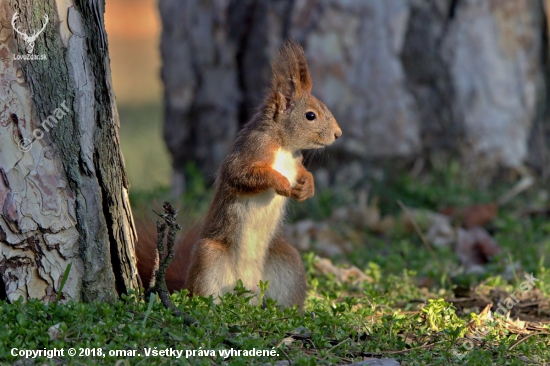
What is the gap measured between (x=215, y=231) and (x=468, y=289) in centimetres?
147

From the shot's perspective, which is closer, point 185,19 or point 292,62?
point 292,62

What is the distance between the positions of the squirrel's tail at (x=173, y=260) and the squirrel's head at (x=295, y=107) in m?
0.77

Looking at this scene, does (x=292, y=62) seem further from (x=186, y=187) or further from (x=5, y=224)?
(x=186, y=187)

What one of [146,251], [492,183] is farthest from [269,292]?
[492,183]

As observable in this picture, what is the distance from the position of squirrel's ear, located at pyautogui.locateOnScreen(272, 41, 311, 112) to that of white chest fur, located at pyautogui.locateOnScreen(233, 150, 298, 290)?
0.97ft

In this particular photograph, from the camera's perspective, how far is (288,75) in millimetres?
3596

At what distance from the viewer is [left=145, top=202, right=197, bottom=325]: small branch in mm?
2670

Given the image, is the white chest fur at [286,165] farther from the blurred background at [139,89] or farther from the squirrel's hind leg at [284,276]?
the blurred background at [139,89]

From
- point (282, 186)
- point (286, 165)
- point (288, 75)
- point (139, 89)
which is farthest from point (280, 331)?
point (139, 89)

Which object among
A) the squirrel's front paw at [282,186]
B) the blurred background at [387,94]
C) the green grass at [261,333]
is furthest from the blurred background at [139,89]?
→ the green grass at [261,333]

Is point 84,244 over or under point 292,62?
under

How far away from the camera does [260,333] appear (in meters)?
2.71

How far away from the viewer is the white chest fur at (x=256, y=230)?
3379 millimetres

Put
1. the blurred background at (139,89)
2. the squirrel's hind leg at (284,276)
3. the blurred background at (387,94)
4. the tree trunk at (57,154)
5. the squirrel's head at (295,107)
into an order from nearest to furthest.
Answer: the tree trunk at (57,154) < the squirrel's hind leg at (284,276) < the squirrel's head at (295,107) < the blurred background at (387,94) < the blurred background at (139,89)
